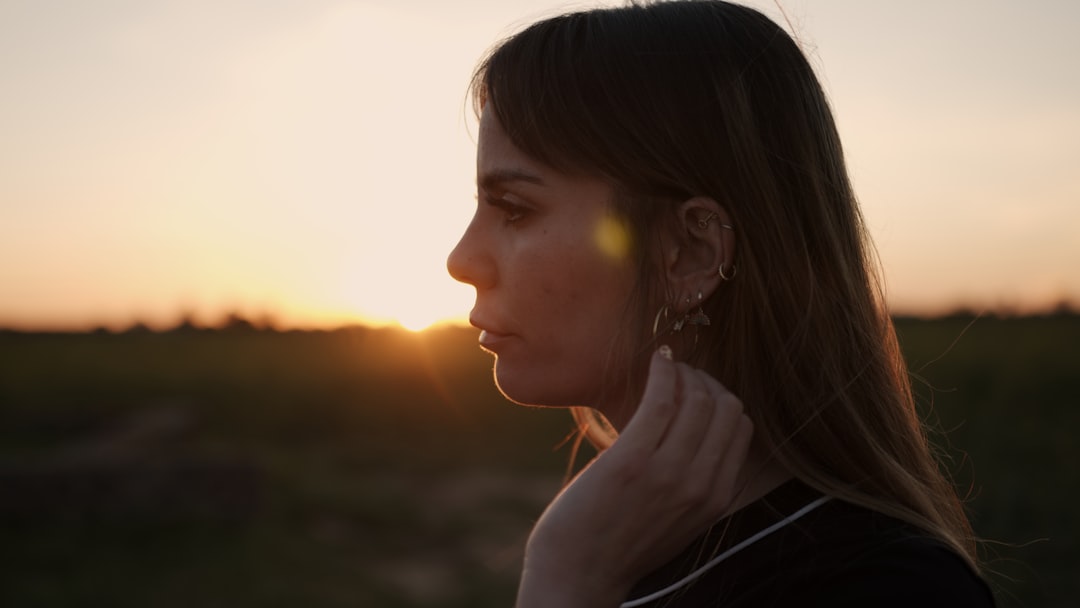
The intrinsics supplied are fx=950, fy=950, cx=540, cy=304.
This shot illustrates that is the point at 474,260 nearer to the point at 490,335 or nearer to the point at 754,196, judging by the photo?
the point at 490,335

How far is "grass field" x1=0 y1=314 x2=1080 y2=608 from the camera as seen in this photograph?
8.49m

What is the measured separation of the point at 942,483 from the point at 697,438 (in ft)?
2.15

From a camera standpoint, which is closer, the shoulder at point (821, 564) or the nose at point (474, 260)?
the shoulder at point (821, 564)

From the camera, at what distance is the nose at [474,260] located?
1990mm

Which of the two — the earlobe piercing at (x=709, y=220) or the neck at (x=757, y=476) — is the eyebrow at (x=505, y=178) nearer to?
the earlobe piercing at (x=709, y=220)

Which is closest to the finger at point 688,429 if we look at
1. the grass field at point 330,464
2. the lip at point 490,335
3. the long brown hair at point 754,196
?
the long brown hair at point 754,196

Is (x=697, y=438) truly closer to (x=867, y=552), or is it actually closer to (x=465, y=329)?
(x=867, y=552)

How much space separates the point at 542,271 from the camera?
192cm

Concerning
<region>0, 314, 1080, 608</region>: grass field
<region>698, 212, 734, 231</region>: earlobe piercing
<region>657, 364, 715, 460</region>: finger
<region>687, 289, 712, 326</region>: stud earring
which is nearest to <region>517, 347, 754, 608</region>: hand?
<region>657, 364, 715, 460</region>: finger

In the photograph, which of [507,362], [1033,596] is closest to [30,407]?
[1033,596]

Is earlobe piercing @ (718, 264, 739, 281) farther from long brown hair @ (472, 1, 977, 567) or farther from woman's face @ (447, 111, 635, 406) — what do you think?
woman's face @ (447, 111, 635, 406)

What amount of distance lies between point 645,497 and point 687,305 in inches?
17.4

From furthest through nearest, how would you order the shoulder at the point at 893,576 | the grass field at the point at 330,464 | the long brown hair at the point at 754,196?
the grass field at the point at 330,464 → the long brown hair at the point at 754,196 → the shoulder at the point at 893,576

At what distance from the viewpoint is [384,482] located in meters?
11.4
